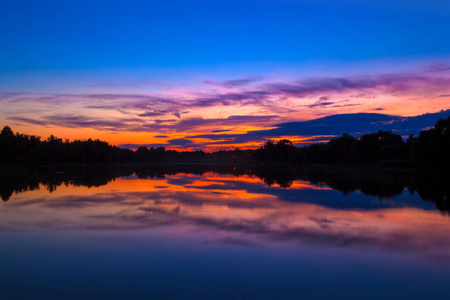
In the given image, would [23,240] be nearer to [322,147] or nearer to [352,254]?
[352,254]

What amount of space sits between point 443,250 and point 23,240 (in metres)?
11.6

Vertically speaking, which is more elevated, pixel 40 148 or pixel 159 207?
pixel 40 148

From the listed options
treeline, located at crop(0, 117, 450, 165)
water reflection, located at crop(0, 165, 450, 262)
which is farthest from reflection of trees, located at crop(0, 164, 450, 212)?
treeline, located at crop(0, 117, 450, 165)

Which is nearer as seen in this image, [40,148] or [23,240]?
[23,240]

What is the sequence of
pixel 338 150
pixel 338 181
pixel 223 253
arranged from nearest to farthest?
pixel 223 253
pixel 338 181
pixel 338 150

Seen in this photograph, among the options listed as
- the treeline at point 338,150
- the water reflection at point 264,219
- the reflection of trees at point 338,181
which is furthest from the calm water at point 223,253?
the treeline at point 338,150

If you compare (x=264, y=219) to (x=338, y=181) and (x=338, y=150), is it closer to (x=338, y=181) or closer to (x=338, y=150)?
(x=338, y=181)

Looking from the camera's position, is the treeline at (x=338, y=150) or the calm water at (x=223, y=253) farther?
the treeline at (x=338, y=150)

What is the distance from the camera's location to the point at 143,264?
307 inches

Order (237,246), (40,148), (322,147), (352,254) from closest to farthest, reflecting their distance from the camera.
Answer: (352,254) < (237,246) < (40,148) < (322,147)

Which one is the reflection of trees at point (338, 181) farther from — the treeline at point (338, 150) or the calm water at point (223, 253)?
the treeline at point (338, 150)

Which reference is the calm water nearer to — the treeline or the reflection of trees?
the reflection of trees

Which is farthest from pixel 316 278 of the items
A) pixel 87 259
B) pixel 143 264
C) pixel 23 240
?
pixel 23 240

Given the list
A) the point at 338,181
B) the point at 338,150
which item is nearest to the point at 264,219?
the point at 338,181
